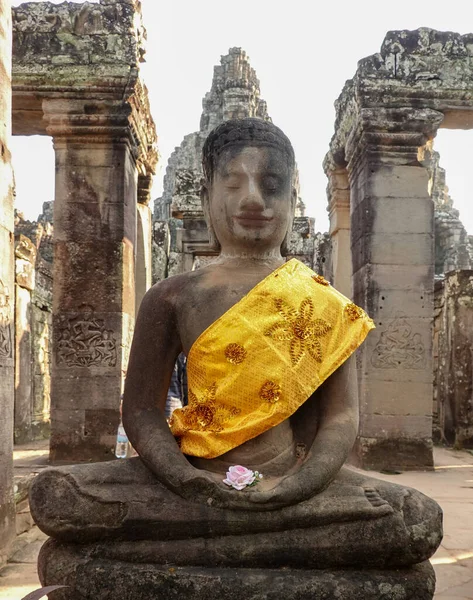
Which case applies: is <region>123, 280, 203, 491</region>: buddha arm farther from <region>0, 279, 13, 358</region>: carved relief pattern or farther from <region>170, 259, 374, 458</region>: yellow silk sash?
<region>0, 279, 13, 358</region>: carved relief pattern

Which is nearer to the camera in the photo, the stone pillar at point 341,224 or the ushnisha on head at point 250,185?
the ushnisha on head at point 250,185

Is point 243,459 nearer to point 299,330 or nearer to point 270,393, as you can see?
point 270,393

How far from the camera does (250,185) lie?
8.93 feet

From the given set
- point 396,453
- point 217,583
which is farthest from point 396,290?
point 217,583

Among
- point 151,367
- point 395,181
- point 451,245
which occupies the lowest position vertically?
point 151,367

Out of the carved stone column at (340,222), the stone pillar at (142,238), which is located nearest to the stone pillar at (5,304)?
the stone pillar at (142,238)

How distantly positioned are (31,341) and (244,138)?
9.40 metres

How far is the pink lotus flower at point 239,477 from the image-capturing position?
7.67 ft

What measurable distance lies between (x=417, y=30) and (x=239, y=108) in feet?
57.6

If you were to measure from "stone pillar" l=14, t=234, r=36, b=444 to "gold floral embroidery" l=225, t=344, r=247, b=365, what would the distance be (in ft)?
27.2

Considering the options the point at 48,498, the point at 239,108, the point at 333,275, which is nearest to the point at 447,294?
the point at 333,275

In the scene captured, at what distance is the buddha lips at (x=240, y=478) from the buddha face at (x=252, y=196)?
0.97m

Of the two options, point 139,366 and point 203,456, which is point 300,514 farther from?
point 139,366

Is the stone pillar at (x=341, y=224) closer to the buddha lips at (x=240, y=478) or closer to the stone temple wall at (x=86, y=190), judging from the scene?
the stone temple wall at (x=86, y=190)
